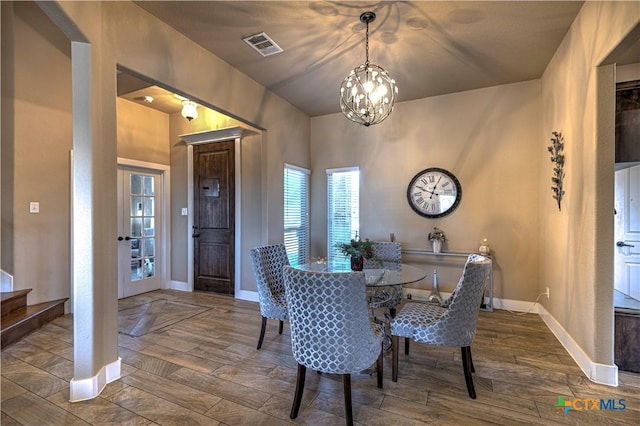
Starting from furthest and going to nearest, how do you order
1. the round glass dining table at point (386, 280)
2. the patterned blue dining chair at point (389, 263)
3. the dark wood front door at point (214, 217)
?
the dark wood front door at point (214, 217) → the patterned blue dining chair at point (389, 263) → the round glass dining table at point (386, 280)

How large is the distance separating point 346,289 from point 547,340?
2614mm

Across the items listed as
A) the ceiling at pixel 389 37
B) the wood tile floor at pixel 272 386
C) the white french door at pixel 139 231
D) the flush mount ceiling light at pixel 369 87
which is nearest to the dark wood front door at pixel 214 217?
the white french door at pixel 139 231

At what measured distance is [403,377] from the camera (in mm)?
2340

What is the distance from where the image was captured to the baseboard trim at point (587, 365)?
2.22 m

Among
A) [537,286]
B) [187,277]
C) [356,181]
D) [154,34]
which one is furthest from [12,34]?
[537,286]

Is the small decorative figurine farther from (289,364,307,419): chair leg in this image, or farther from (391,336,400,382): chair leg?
(289,364,307,419): chair leg

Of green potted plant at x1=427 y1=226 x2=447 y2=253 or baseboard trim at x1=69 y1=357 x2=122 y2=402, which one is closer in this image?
baseboard trim at x1=69 y1=357 x2=122 y2=402

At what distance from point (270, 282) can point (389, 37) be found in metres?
2.67

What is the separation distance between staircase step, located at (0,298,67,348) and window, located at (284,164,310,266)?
288 cm

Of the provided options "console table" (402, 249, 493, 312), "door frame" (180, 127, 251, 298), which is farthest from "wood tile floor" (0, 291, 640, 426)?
"door frame" (180, 127, 251, 298)

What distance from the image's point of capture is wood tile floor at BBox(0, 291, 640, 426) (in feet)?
6.21

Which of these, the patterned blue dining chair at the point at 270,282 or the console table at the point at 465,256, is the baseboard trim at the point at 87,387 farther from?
the console table at the point at 465,256

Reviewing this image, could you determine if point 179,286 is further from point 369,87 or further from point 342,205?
point 369,87
